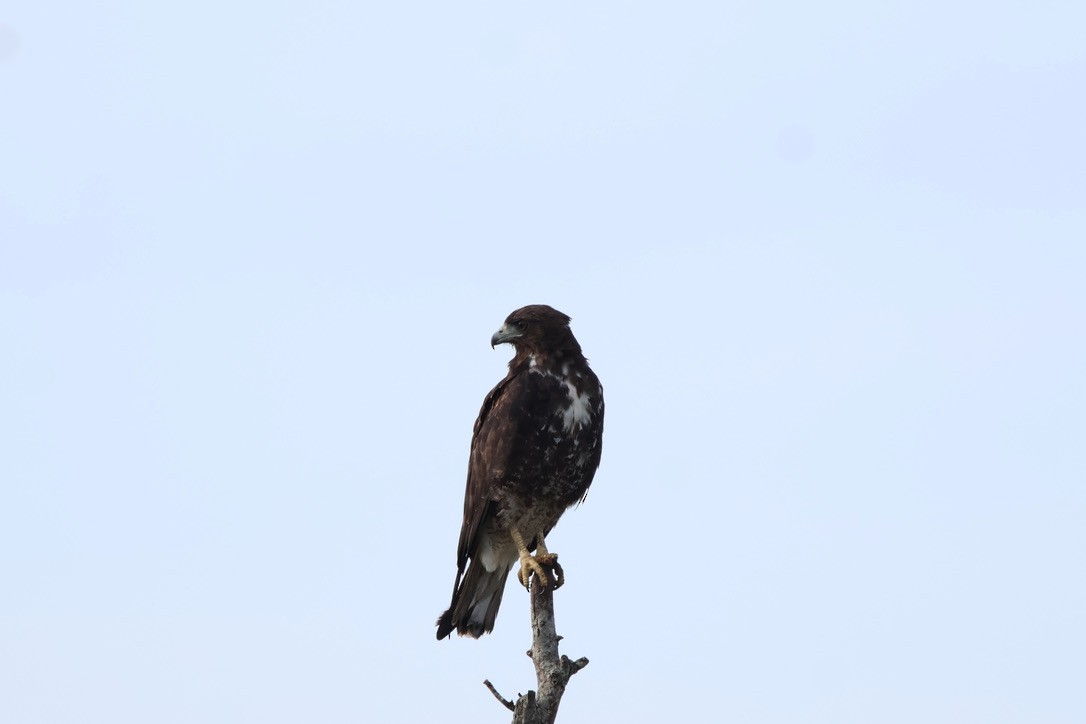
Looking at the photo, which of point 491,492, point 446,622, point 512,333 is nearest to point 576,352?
point 512,333

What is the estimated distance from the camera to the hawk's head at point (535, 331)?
9977 millimetres

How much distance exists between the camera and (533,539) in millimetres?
10078

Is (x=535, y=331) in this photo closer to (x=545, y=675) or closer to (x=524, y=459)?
(x=524, y=459)

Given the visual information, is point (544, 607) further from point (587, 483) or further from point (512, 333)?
point (512, 333)

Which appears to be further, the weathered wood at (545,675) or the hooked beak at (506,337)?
the hooked beak at (506,337)

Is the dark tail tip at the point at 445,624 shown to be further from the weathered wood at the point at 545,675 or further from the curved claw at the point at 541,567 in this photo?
the weathered wood at the point at 545,675

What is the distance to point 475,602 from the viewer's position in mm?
10039

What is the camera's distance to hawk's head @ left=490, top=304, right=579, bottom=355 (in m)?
9.98

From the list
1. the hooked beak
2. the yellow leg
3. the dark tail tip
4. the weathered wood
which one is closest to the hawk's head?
the hooked beak

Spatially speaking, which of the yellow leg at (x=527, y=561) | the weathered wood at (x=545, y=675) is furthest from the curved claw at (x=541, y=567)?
the weathered wood at (x=545, y=675)

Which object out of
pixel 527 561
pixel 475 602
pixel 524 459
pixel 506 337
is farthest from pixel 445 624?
pixel 506 337

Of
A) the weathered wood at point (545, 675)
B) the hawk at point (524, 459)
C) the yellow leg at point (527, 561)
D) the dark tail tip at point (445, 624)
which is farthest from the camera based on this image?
the dark tail tip at point (445, 624)

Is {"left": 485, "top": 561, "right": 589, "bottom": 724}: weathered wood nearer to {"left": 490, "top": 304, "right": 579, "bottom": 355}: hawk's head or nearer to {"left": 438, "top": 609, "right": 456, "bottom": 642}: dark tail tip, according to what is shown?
{"left": 438, "top": 609, "right": 456, "bottom": 642}: dark tail tip

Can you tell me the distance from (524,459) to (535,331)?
987 mm
